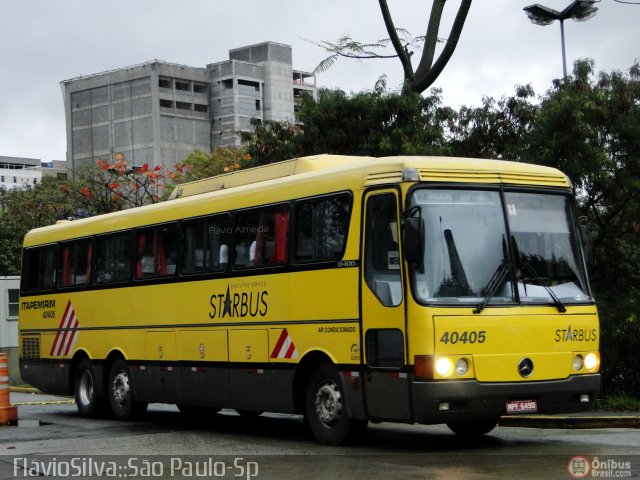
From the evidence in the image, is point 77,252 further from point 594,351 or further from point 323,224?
point 594,351

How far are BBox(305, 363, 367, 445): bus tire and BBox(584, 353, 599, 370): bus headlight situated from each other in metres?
2.64

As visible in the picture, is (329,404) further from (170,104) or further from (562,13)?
(170,104)

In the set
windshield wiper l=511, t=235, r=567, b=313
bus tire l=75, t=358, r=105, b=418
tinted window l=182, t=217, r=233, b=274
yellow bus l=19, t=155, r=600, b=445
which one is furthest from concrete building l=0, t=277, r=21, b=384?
windshield wiper l=511, t=235, r=567, b=313

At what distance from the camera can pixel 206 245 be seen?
1667 centimetres

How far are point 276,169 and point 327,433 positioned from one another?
12.8 ft

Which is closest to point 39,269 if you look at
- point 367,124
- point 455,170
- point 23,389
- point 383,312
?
point 367,124

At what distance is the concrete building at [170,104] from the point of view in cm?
15388

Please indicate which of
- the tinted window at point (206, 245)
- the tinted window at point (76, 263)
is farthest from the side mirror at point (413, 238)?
the tinted window at point (76, 263)

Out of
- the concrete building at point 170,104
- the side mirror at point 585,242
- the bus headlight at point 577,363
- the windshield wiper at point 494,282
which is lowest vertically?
the bus headlight at point 577,363

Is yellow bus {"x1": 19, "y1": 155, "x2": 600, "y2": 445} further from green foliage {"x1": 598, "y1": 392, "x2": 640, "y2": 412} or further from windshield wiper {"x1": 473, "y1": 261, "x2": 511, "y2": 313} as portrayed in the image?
green foliage {"x1": 598, "y1": 392, "x2": 640, "y2": 412}

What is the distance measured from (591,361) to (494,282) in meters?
1.61

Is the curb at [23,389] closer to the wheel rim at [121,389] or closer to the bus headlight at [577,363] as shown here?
the wheel rim at [121,389]

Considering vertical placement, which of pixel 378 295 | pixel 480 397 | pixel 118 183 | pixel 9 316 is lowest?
pixel 480 397

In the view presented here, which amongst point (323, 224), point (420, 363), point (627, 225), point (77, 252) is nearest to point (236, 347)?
point (323, 224)
